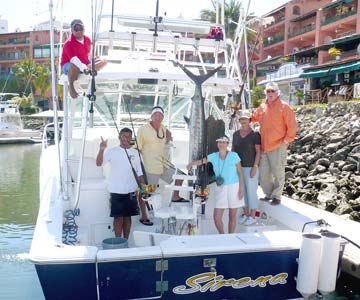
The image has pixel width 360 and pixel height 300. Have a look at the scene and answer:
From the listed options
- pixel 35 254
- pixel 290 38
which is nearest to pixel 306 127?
pixel 35 254

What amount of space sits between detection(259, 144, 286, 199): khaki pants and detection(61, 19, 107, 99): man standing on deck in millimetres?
2201

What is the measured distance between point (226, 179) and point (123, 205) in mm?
1138

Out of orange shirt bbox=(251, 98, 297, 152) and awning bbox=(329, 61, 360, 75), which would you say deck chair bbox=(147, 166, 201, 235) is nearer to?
orange shirt bbox=(251, 98, 297, 152)

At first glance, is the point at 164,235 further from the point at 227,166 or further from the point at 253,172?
the point at 253,172

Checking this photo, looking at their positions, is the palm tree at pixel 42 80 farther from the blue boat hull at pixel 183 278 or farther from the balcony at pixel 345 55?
the blue boat hull at pixel 183 278

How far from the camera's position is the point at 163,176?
5344mm

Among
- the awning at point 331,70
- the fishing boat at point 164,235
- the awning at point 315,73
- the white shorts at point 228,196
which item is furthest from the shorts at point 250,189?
the awning at point 315,73

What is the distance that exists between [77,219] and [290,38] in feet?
135

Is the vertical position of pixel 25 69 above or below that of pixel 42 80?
above

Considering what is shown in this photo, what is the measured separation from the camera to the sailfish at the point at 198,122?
439 cm

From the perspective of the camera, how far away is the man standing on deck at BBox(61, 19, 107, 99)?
15.4 feet

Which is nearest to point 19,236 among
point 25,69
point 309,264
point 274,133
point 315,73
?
point 274,133

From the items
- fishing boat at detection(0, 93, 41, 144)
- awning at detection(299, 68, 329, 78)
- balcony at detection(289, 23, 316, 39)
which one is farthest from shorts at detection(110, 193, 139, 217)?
balcony at detection(289, 23, 316, 39)

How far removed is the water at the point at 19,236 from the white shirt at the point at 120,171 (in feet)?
6.20
